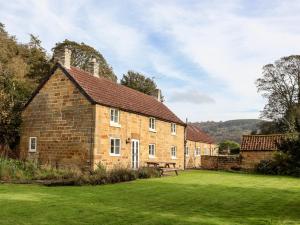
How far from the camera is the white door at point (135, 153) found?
30891 millimetres

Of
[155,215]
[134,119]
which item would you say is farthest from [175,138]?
[155,215]

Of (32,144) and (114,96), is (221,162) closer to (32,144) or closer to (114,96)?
(114,96)

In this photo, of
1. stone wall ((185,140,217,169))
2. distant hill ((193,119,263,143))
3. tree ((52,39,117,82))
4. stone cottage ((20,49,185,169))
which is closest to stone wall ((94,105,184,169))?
stone cottage ((20,49,185,169))

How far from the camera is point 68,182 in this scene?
20500 mm

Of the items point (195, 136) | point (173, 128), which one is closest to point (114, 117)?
point (173, 128)

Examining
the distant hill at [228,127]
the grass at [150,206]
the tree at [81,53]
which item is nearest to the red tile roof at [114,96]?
the grass at [150,206]

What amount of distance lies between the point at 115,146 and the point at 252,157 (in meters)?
15.6

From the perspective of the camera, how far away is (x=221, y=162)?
135ft

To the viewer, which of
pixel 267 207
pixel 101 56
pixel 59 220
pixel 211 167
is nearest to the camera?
pixel 59 220

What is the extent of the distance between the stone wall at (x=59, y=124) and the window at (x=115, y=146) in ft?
7.19

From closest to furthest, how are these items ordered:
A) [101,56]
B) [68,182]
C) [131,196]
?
[131,196] → [68,182] → [101,56]

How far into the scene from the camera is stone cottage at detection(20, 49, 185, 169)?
27.1 m

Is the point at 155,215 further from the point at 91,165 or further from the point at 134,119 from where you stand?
the point at 134,119

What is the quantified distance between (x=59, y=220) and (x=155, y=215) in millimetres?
2679
